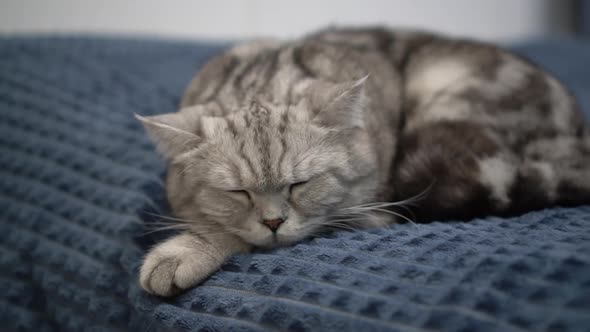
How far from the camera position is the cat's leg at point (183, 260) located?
0.90 meters

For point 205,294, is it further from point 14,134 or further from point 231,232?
point 14,134

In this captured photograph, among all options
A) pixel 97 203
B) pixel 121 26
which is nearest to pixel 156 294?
pixel 97 203

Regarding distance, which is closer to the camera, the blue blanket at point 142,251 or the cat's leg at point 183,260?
the blue blanket at point 142,251

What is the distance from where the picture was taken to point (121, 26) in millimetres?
2113

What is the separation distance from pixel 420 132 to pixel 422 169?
0.46 ft

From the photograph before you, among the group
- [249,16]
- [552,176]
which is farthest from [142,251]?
[249,16]

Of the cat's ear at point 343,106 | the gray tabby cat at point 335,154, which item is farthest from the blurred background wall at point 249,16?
the cat's ear at point 343,106

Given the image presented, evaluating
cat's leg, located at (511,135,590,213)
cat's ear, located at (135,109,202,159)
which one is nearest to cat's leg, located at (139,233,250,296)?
cat's ear, located at (135,109,202,159)

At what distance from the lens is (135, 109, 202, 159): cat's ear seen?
1.02 m

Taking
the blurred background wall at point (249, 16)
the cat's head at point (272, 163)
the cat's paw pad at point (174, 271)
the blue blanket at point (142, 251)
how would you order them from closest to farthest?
the blue blanket at point (142, 251), the cat's paw pad at point (174, 271), the cat's head at point (272, 163), the blurred background wall at point (249, 16)

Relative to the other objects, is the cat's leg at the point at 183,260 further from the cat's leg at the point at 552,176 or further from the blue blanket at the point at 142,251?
the cat's leg at the point at 552,176

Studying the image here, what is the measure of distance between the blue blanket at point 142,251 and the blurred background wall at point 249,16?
15.7 inches

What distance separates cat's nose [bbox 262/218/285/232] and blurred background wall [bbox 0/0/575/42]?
49.0 inches

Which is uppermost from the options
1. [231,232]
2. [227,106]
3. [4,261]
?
[227,106]
